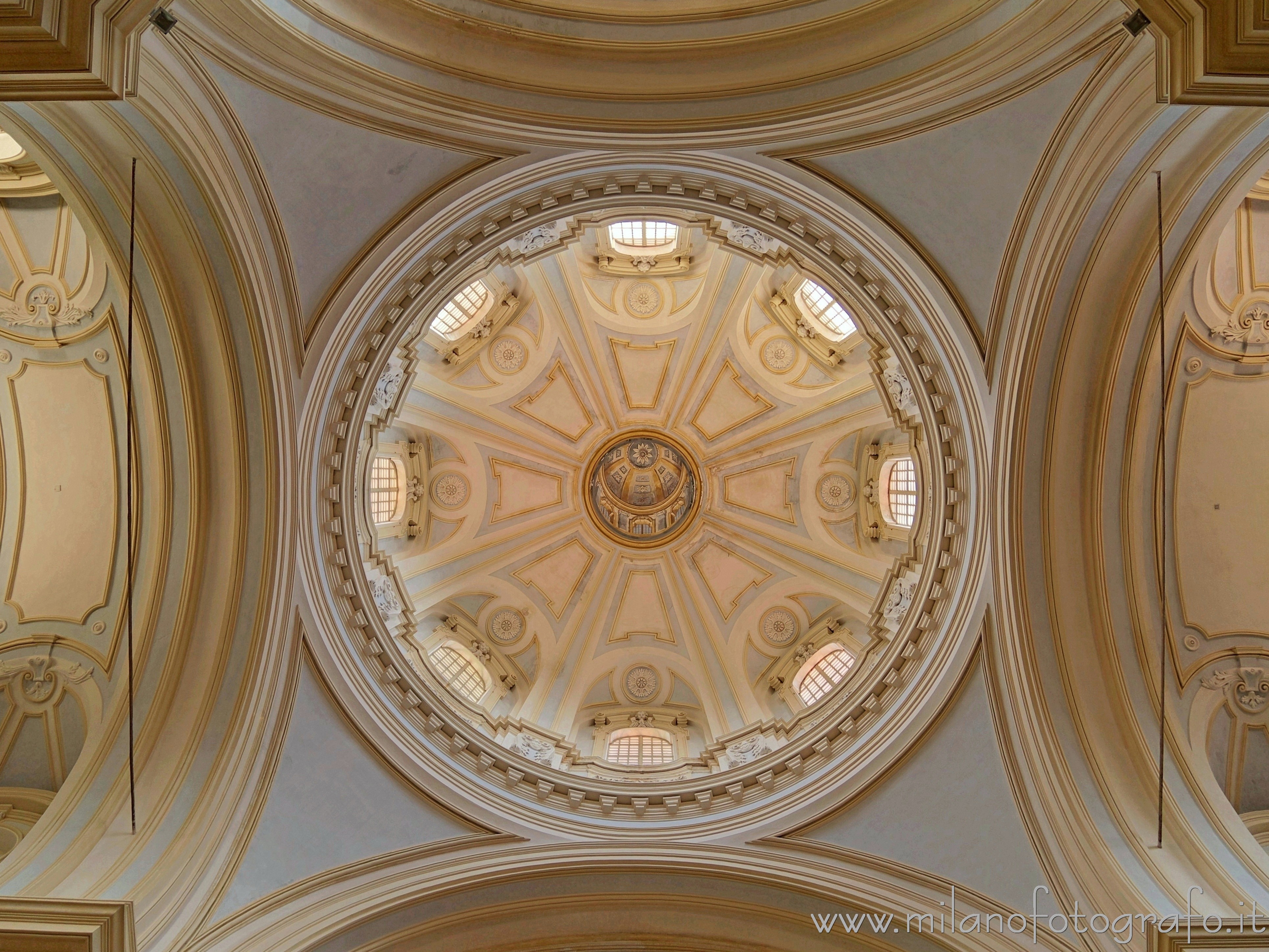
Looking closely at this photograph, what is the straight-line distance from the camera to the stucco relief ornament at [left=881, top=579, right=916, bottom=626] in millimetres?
14305

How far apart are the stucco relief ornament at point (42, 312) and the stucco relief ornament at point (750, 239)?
9452 millimetres

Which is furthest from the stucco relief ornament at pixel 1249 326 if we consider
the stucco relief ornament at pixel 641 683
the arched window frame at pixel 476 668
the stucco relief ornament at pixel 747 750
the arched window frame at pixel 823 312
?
the arched window frame at pixel 476 668

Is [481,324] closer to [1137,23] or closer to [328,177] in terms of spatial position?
[328,177]

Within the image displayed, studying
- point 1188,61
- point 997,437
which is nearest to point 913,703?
point 997,437

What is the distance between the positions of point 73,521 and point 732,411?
15.6 meters

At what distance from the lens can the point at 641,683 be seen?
21703 mm

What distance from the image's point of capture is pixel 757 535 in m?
23.2

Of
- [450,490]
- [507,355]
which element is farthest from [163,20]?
[450,490]

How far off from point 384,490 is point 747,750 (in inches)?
391

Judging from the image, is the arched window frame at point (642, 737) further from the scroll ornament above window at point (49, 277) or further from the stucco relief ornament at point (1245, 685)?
the scroll ornament above window at point (49, 277)

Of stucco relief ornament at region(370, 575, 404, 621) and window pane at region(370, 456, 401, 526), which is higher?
window pane at region(370, 456, 401, 526)

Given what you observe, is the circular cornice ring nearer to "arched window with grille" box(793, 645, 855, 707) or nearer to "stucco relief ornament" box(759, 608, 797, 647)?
"arched window with grille" box(793, 645, 855, 707)

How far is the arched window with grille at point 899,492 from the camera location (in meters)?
19.5

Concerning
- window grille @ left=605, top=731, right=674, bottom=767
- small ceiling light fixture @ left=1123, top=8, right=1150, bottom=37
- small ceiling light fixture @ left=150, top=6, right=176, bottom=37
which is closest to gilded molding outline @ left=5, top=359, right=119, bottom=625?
small ceiling light fixture @ left=150, top=6, right=176, bottom=37
